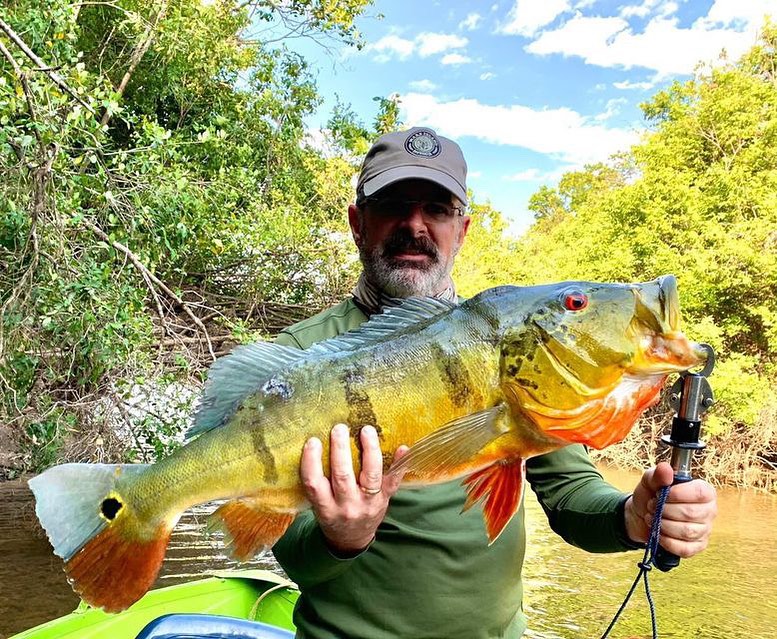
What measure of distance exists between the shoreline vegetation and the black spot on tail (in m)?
4.18

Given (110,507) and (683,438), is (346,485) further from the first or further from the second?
(683,438)

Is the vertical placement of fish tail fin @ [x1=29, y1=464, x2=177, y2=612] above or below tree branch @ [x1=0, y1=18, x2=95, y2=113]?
below

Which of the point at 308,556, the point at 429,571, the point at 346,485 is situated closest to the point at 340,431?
the point at 346,485

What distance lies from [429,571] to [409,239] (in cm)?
132

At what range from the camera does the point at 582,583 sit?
10914 mm

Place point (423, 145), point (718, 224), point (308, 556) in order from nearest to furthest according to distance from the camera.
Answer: point (308, 556) < point (423, 145) < point (718, 224)

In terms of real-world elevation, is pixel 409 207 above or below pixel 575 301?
above

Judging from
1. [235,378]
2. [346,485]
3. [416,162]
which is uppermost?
[416,162]

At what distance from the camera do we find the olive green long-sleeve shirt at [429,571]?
2.19m

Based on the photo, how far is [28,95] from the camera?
16.0 ft

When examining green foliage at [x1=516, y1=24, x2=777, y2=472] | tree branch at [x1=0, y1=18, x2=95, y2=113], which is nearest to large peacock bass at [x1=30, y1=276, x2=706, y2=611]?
tree branch at [x1=0, y1=18, x2=95, y2=113]

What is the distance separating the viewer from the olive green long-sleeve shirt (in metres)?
2.19

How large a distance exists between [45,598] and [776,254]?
1913cm

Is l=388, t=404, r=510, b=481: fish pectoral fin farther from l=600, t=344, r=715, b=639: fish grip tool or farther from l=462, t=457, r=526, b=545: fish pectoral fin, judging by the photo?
l=600, t=344, r=715, b=639: fish grip tool
